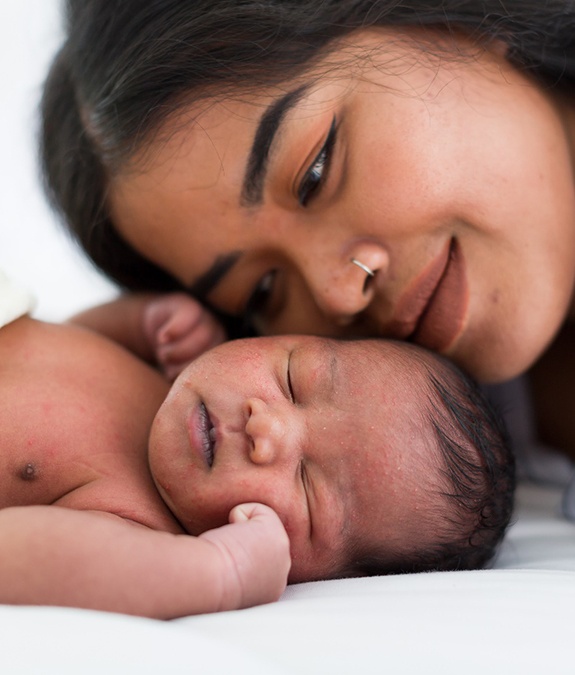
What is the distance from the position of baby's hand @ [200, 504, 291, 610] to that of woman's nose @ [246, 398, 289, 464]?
0.29ft

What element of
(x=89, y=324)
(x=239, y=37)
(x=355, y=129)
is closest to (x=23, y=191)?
(x=89, y=324)

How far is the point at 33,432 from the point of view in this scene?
3.34ft

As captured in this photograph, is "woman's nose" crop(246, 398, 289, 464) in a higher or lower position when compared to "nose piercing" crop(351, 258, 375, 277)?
lower

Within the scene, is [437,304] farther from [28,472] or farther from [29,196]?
[29,196]

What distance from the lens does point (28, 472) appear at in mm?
1000

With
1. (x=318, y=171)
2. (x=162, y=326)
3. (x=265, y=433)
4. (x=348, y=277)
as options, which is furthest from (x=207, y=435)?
(x=162, y=326)

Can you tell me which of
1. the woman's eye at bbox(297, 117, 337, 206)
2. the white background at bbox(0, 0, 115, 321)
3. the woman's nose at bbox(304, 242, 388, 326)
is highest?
the woman's eye at bbox(297, 117, 337, 206)

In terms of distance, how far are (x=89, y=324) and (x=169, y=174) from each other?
58cm

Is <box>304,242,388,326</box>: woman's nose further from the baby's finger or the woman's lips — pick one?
the baby's finger

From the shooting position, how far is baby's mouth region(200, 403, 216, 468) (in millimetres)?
994

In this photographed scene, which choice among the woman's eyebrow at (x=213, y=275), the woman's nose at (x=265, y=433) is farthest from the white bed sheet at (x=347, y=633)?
the woman's eyebrow at (x=213, y=275)

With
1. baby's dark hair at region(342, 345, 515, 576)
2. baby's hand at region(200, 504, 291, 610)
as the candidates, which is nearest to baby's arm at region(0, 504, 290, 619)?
baby's hand at region(200, 504, 291, 610)

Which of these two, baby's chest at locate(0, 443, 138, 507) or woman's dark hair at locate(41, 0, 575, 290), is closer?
baby's chest at locate(0, 443, 138, 507)

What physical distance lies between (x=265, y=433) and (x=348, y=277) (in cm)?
33
